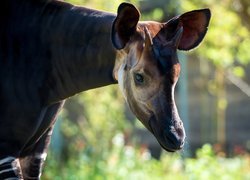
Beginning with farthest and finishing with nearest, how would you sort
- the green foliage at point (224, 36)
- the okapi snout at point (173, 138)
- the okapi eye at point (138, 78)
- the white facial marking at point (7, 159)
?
the green foliage at point (224, 36), the white facial marking at point (7, 159), the okapi eye at point (138, 78), the okapi snout at point (173, 138)

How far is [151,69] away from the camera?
336 centimetres

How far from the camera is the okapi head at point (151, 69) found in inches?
131

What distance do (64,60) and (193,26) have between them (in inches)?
25.2

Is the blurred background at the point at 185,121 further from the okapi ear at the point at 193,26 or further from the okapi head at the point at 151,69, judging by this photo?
the okapi head at the point at 151,69

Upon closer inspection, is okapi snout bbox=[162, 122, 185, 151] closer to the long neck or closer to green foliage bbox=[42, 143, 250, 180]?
the long neck

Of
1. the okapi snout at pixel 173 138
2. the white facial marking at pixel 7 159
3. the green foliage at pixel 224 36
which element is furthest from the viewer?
the green foliage at pixel 224 36

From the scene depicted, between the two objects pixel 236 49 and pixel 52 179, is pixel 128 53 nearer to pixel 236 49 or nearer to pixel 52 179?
pixel 52 179

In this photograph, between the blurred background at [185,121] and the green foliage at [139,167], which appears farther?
the blurred background at [185,121]

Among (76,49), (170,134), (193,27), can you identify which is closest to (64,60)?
(76,49)

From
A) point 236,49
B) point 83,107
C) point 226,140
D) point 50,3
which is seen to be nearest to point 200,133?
point 226,140

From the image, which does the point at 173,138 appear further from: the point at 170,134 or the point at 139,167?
the point at 139,167

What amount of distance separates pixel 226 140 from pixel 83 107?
238cm

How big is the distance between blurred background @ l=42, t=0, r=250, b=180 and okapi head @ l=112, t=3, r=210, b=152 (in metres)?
3.82

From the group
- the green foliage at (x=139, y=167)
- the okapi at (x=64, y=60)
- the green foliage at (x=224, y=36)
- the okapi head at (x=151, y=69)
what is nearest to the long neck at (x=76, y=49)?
the okapi at (x=64, y=60)
